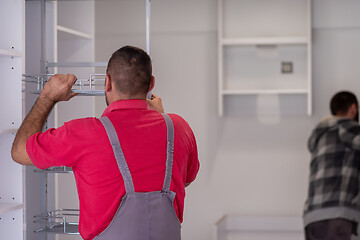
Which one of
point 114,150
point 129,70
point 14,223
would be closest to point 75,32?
point 14,223

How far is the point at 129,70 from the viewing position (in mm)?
1636

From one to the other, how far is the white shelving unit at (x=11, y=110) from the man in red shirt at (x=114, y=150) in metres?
0.46

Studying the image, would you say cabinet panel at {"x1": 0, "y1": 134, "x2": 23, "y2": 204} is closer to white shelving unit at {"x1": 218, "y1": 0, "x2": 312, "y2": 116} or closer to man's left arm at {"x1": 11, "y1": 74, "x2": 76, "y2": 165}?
man's left arm at {"x1": 11, "y1": 74, "x2": 76, "y2": 165}

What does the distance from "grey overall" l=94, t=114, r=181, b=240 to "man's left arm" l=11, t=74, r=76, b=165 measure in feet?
0.80

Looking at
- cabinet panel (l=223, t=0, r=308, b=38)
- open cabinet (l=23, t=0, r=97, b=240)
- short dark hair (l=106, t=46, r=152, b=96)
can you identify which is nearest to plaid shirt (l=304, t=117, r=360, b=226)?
cabinet panel (l=223, t=0, r=308, b=38)

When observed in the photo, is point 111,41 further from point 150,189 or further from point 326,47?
point 150,189

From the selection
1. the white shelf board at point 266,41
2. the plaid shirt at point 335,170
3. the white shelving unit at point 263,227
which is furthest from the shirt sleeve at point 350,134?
the white shelving unit at point 263,227

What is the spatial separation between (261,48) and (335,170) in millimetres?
1382

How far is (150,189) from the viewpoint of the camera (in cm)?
163

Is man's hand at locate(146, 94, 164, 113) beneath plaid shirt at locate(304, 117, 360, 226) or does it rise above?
above

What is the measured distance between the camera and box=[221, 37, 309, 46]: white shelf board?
12.8 feet

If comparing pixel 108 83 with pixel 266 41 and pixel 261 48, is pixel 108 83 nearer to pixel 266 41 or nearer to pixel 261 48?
pixel 266 41

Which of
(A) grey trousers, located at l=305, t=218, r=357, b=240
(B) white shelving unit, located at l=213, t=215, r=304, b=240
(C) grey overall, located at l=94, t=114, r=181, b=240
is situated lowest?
(B) white shelving unit, located at l=213, t=215, r=304, b=240

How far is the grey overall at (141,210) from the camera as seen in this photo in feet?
5.24
